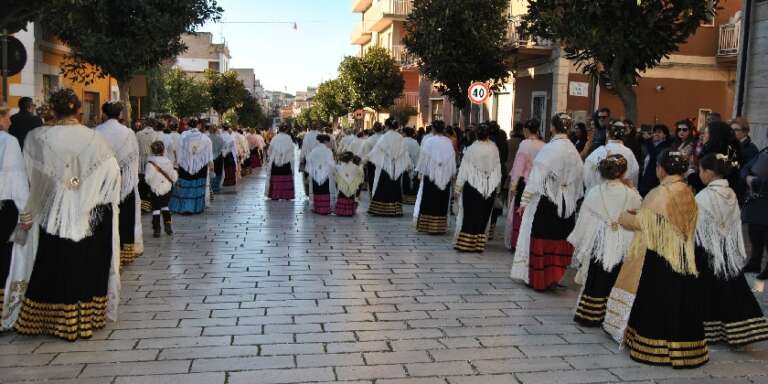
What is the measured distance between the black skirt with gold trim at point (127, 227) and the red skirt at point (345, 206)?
5464 mm

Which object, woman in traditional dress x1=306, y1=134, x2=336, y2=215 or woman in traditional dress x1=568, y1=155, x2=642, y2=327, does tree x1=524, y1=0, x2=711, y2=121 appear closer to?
woman in traditional dress x1=568, y1=155, x2=642, y2=327

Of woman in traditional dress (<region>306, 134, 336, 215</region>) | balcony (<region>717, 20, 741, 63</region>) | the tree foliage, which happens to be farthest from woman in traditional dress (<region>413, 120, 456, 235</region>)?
balcony (<region>717, 20, 741, 63</region>)

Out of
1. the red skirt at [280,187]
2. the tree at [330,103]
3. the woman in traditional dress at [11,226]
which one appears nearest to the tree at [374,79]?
→ the tree at [330,103]

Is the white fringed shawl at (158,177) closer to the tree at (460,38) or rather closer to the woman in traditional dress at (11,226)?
the woman in traditional dress at (11,226)

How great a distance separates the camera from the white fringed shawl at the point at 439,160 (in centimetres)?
1085

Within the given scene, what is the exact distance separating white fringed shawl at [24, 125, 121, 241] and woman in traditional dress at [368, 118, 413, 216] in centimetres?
781

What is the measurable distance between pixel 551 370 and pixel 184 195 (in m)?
9.15

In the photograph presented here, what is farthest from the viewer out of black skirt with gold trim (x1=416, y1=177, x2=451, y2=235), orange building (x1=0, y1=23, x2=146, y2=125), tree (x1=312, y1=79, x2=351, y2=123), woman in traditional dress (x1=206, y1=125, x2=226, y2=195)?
tree (x1=312, y1=79, x2=351, y2=123)

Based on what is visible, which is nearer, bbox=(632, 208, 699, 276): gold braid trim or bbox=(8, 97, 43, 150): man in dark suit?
bbox=(632, 208, 699, 276): gold braid trim

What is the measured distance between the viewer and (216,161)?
1753cm

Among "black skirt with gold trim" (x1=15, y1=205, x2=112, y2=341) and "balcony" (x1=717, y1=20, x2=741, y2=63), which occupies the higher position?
"balcony" (x1=717, y1=20, x2=741, y2=63)

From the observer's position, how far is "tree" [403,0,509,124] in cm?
2014

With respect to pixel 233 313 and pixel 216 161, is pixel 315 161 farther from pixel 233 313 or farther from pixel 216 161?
pixel 233 313

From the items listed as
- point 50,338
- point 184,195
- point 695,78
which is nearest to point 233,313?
point 50,338
